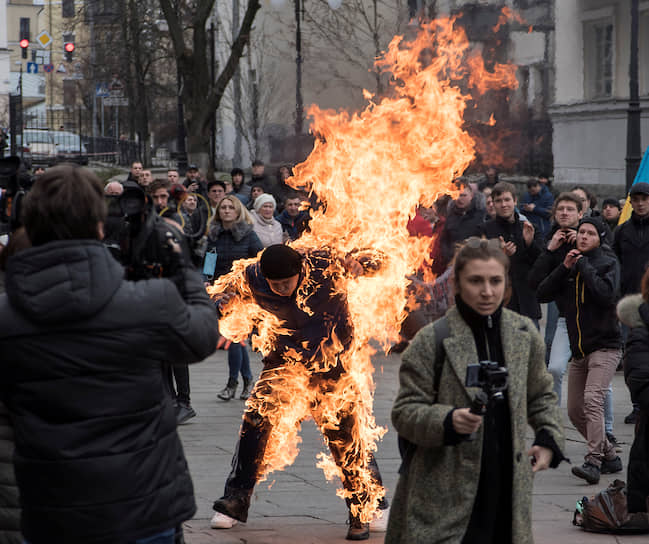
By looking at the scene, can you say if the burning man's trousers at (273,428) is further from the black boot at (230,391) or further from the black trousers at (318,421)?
the black boot at (230,391)

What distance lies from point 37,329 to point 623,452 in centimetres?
623

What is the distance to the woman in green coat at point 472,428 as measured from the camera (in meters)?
3.74

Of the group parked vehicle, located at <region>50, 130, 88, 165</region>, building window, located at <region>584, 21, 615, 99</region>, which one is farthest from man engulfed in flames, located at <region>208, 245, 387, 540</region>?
parked vehicle, located at <region>50, 130, 88, 165</region>

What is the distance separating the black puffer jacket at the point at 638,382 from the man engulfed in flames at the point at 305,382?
158cm

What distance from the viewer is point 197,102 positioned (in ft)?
84.4

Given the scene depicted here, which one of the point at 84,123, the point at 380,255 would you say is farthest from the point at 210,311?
the point at 84,123

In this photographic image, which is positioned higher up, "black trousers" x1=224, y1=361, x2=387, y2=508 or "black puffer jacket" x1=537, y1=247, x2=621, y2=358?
"black puffer jacket" x1=537, y1=247, x2=621, y2=358

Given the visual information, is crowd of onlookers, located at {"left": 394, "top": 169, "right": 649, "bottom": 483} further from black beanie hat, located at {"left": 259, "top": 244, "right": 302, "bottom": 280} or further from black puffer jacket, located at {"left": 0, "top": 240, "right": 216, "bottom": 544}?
black puffer jacket, located at {"left": 0, "top": 240, "right": 216, "bottom": 544}

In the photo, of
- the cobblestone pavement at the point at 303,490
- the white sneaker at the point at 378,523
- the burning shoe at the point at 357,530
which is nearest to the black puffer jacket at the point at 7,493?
the cobblestone pavement at the point at 303,490

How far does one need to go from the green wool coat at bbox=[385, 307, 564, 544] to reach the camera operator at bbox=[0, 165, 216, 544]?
37.4 inches

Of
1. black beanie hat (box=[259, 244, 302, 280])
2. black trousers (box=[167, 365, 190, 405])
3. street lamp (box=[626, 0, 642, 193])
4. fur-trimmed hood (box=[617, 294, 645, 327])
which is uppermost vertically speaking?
street lamp (box=[626, 0, 642, 193])

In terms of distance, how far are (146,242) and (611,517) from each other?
384 cm

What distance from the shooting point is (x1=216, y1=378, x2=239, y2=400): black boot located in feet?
34.7

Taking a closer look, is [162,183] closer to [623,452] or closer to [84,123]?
[623,452]
